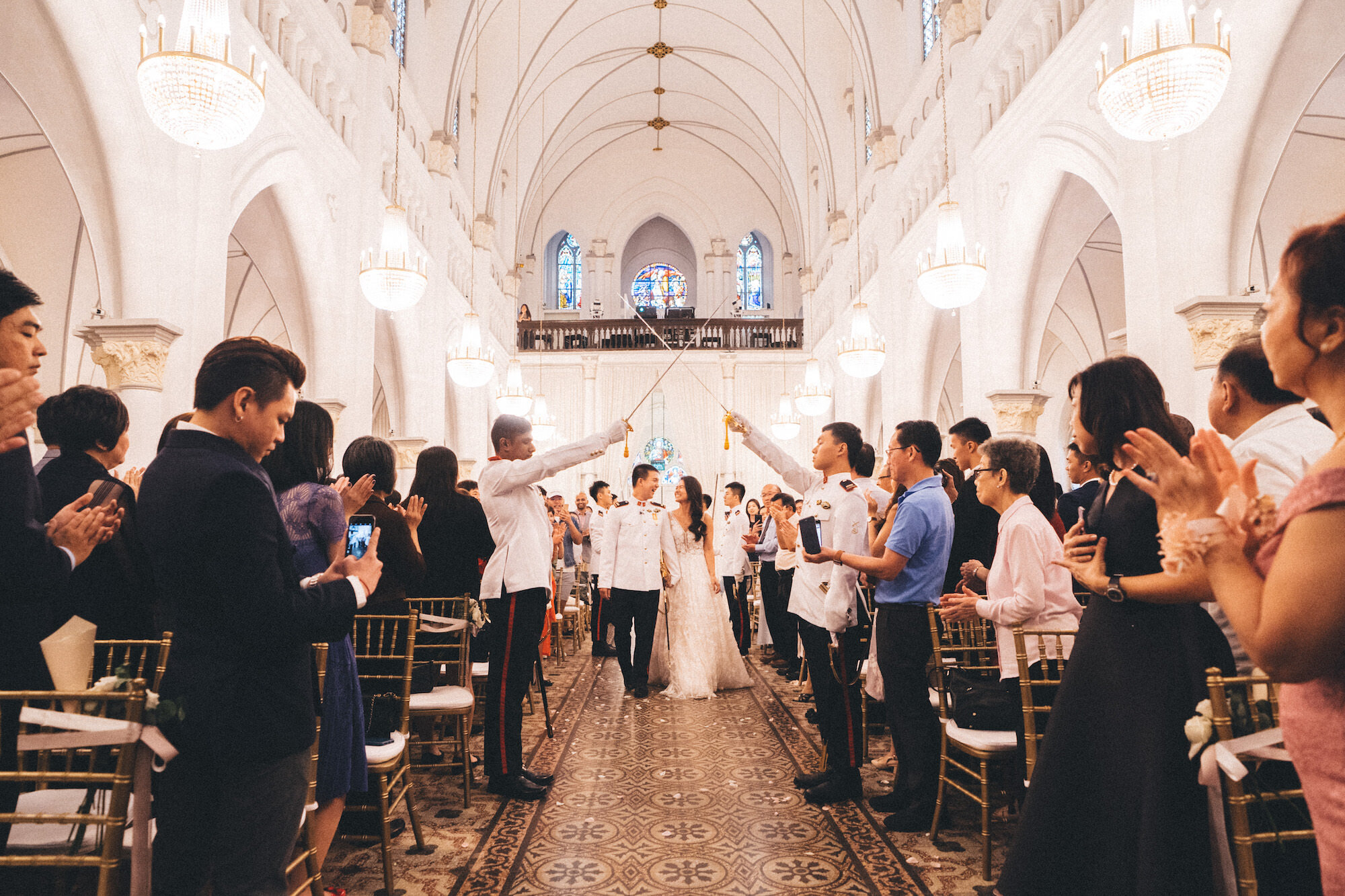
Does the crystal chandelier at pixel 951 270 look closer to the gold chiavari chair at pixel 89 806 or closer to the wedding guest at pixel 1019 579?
the wedding guest at pixel 1019 579

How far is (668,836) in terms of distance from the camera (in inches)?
135

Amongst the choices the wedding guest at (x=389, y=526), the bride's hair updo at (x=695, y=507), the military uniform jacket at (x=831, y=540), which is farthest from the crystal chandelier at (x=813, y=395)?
the wedding guest at (x=389, y=526)

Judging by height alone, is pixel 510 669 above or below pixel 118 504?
below

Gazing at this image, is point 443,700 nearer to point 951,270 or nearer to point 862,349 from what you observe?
point 951,270

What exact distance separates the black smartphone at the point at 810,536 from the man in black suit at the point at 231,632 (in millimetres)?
2448

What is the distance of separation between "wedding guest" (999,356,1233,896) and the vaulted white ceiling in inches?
454

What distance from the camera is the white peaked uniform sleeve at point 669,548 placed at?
269 inches

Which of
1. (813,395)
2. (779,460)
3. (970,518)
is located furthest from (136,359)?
(813,395)

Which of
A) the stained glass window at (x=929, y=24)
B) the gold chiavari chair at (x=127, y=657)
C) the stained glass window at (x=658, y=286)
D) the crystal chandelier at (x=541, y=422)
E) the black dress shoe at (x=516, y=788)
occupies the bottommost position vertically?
the black dress shoe at (x=516, y=788)

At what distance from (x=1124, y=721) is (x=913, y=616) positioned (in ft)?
5.36

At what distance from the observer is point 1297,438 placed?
183 centimetres

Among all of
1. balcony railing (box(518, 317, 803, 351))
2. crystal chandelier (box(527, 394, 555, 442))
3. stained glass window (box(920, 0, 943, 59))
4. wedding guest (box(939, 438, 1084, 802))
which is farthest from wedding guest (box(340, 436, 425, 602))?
balcony railing (box(518, 317, 803, 351))

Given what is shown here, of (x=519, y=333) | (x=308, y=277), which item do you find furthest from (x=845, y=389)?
(x=308, y=277)

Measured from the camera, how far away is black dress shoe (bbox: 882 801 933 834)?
3.41 meters
